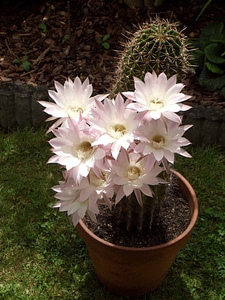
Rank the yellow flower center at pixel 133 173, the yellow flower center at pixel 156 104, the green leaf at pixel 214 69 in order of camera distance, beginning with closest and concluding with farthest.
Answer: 1. the yellow flower center at pixel 156 104
2. the yellow flower center at pixel 133 173
3. the green leaf at pixel 214 69

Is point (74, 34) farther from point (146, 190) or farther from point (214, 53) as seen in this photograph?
point (146, 190)

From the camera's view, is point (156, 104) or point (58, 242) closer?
point (156, 104)

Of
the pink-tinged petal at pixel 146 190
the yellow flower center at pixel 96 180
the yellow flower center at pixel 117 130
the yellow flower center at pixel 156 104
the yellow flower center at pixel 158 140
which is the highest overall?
the yellow flower center at pixel 156 104

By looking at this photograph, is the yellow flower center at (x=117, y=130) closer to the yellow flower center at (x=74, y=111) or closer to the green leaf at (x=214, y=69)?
the yellow flower center at (x=74, y=111)

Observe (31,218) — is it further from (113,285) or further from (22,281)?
(113,285)

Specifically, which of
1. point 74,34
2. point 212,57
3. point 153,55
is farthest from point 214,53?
point 153,55

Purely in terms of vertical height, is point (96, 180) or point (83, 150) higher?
point (83, 150)

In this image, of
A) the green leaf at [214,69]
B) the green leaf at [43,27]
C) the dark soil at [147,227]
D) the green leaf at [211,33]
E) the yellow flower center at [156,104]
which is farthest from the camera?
the green leaf at [43,27]

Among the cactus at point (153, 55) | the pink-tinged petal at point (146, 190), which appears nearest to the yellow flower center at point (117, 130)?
the pink-tinged petal at point (146, 190)
